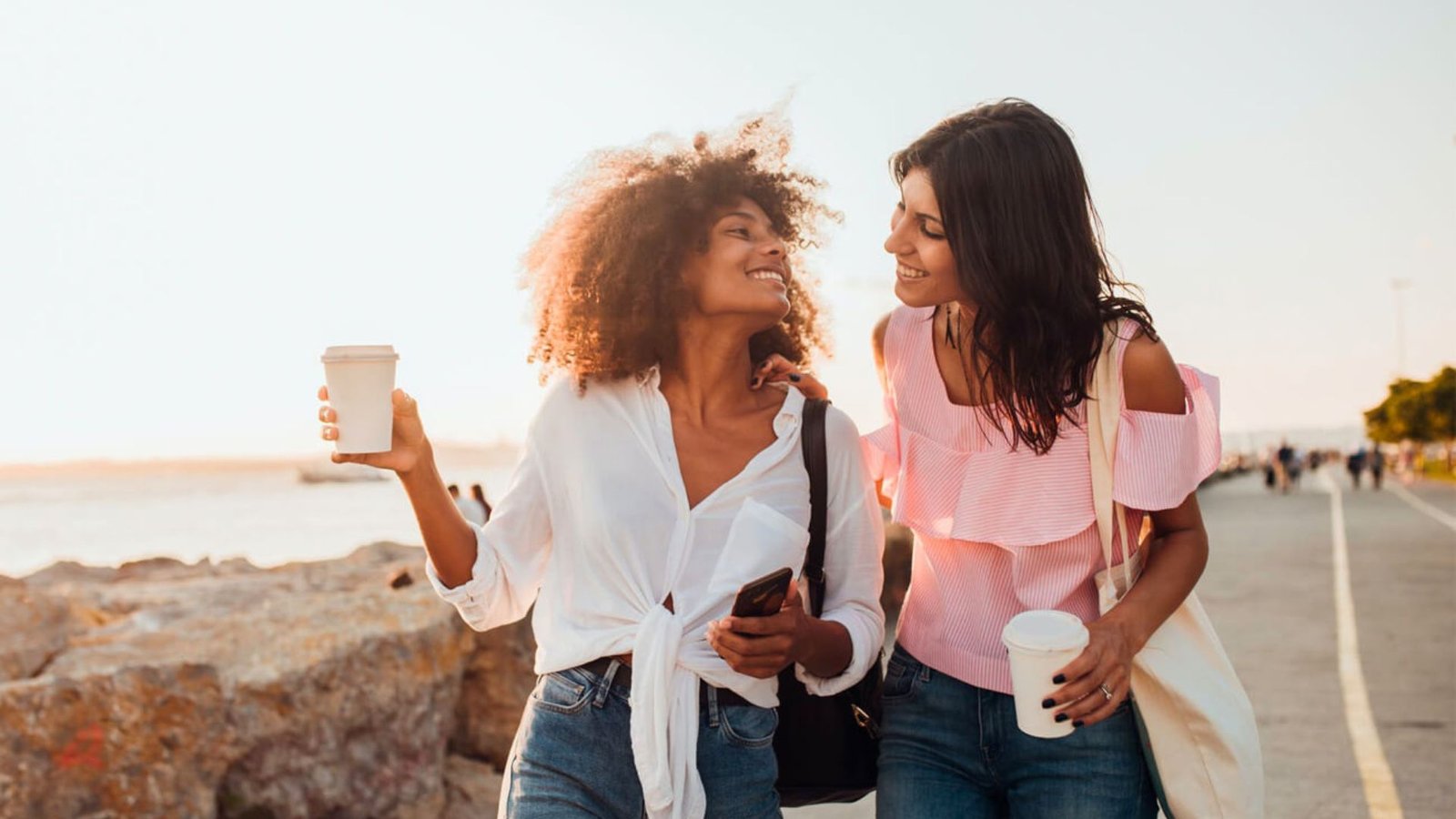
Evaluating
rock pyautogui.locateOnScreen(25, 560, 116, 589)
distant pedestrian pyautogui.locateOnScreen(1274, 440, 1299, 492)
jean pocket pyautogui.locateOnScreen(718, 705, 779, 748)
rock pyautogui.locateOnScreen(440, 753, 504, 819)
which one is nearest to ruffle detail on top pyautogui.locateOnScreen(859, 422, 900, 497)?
jean pocket pyautogui.locateOnScreen(718, 705, 779, 748)

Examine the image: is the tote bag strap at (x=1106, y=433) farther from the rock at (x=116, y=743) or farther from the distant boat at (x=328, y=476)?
the distant boat at (x=328, y=476)

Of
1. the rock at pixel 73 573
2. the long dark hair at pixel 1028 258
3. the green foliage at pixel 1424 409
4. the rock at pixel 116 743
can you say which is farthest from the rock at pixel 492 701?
the green foliage at pixel 1424 409

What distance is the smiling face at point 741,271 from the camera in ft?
9.28

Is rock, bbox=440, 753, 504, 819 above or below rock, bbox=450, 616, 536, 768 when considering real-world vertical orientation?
below

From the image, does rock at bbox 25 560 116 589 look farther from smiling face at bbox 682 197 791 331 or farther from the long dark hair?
the long dark hair

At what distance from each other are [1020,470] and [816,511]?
45 centimetres

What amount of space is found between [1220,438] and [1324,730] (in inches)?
204

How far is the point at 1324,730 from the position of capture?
270 inches

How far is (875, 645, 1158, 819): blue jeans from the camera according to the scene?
8.09ft

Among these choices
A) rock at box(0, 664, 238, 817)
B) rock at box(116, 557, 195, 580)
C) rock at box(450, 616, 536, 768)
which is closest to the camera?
rock at box(0, 664, 238, 817)

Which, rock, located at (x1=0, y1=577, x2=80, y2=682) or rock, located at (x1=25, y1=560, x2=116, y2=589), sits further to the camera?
rock, located at (x1=25, y1=560, x2=116, y2=589)

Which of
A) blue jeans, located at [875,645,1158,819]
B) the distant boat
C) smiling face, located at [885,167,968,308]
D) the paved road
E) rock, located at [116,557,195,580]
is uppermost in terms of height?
smiling face, located at [885,167,968,308]

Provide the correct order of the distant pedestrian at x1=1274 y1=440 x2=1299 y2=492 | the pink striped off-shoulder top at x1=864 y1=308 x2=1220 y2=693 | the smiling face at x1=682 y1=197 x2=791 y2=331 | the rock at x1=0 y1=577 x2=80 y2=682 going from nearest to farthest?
the pink striped off-shoulder top at x1=864 y1=308 x2=1220 y2=693 → the smiling face at x1=682 y1=197 x2=791 y2=331 → the rock at x1=0 y1=577 x2=80 y2=682 → the distant pedestrian at x1=1274 y1=440 x2=1299 y2=492

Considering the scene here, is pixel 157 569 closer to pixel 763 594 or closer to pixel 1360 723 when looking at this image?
pixel 763 594
